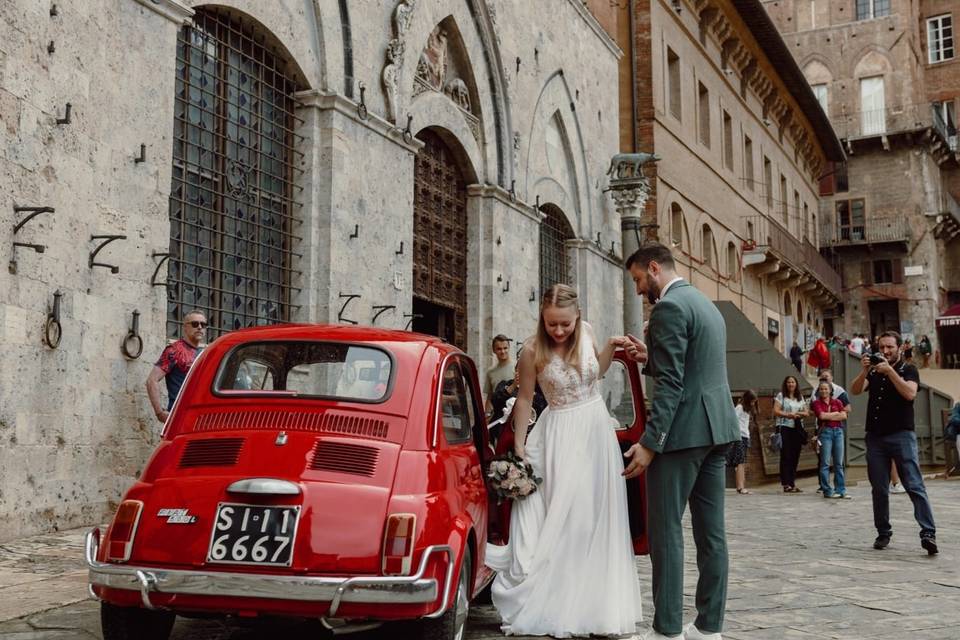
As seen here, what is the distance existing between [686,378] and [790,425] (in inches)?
404

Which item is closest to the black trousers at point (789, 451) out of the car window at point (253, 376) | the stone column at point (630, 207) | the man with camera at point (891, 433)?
the stone column at point (630, 207)

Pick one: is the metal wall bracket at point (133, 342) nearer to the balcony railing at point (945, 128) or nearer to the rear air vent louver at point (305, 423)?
the rear air vent louver at point (305, 423)

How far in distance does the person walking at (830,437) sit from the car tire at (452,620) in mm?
9758

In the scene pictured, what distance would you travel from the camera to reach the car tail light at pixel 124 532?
3.81 m

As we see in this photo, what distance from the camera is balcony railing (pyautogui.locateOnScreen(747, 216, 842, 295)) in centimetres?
3123

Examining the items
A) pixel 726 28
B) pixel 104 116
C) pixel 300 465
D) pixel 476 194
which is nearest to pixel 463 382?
pixel 300 465

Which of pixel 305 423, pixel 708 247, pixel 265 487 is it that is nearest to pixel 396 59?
pixel 305 423

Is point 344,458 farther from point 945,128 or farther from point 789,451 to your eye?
point 945,128

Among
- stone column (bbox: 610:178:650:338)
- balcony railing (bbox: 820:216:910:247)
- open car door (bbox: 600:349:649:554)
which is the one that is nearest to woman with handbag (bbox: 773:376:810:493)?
stone column (bbox: 610:178:650:338)

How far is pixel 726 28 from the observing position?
1091 inches

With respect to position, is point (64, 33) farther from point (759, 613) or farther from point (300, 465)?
point (759, 613)

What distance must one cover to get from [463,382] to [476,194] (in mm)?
10028

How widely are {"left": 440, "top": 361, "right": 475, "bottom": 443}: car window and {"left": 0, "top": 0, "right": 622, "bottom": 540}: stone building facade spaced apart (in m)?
3.59

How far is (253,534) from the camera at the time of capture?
372cm
